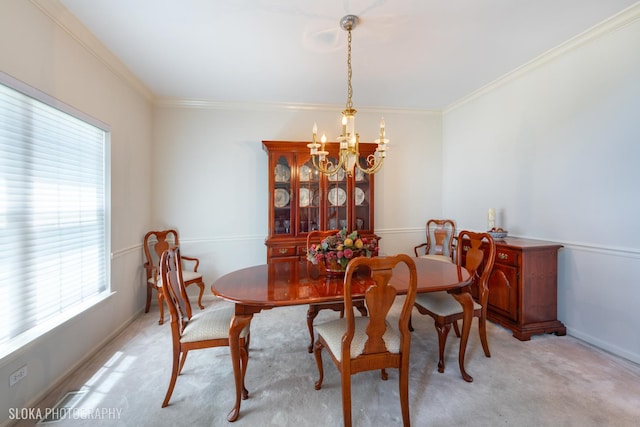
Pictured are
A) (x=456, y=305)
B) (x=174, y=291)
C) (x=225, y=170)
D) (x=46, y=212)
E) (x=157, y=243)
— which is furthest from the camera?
(x=225, y=170)

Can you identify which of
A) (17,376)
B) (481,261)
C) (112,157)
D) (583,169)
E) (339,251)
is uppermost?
(112,157)

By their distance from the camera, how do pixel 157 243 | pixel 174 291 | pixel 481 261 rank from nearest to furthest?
1. pixel 174 291
2. pixel 481 261
3. pixel 157 243

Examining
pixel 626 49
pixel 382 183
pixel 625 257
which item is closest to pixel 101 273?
pixel 382 183

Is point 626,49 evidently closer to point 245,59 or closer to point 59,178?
point 245,59

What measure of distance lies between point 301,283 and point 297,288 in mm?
101

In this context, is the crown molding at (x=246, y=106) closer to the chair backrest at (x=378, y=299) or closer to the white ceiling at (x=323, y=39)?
the white ceiling at (x=323, y=39)

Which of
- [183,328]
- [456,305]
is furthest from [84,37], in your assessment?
[456,305]

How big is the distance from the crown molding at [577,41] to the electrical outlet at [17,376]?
4.72 meters

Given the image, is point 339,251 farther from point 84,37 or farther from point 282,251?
point 84,37

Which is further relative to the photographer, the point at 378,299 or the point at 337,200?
the point at 337,200

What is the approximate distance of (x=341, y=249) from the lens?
1.84 m

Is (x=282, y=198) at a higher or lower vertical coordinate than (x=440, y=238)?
higher

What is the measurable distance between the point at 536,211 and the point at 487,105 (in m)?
1.44

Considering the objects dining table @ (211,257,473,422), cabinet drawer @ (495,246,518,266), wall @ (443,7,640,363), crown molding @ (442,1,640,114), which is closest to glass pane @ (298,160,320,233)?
dining table @ (211,257,473,422)
